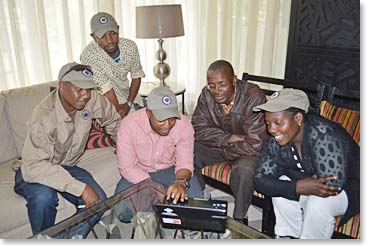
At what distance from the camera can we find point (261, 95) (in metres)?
1.98

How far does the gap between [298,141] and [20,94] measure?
160cm

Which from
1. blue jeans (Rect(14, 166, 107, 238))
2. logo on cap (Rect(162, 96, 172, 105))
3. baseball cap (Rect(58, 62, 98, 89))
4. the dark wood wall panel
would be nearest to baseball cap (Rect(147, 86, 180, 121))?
logo on cap (Rect(162, 96, 172, 105))

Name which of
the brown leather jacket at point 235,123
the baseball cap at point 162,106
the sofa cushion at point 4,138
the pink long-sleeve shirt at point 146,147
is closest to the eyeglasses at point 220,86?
the brown leather jacket at point 235,123

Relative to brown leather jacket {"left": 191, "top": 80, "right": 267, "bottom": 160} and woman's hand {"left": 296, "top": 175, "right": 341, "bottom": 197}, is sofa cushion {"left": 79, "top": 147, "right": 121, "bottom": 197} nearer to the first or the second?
brown leather jacket {"left": 191, "top": 80, "right": 267, "bottom": 160}

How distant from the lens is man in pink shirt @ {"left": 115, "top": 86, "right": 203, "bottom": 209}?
174cm

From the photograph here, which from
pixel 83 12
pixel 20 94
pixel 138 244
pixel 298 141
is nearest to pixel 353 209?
pixel 298 141

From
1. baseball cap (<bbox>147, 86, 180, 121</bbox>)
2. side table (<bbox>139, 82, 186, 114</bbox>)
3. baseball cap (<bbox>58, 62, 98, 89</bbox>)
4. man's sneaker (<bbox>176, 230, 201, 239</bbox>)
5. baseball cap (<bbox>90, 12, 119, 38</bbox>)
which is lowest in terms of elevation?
man's sneaker (<bbox>176, 230, 201, 239</bbox>)

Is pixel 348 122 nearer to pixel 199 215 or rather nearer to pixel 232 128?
pixel 232 128

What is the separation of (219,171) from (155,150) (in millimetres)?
389

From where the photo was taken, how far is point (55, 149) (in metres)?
1.78

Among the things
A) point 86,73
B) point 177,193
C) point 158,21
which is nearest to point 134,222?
point 177,193

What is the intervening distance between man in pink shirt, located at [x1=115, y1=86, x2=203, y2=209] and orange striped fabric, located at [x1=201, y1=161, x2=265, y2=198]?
5.8 inches

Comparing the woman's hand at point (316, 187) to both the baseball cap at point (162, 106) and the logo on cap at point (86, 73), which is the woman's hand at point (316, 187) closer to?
the baseball cap at point (162, 106)

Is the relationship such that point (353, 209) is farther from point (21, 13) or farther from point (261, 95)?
point (21, 13)
